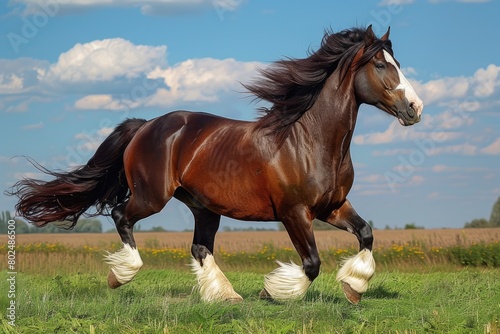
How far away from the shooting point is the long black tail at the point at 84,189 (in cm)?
936

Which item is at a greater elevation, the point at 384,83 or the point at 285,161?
the point at 384,83

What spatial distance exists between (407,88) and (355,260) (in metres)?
1.75

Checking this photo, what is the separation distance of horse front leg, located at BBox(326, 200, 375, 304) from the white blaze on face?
4.13 ft

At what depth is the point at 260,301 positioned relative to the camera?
300 inches

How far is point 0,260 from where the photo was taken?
1420 cm

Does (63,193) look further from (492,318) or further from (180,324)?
(492,318)

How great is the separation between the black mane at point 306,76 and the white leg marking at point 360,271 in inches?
54.9

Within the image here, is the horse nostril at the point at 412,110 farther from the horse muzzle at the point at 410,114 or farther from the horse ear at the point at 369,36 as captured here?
the horse ear at the point at 369,36

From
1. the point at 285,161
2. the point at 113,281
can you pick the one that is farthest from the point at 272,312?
the point at 113,281

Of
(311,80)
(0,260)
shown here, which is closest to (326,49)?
(311,80)

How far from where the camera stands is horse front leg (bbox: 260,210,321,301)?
7.16 meters

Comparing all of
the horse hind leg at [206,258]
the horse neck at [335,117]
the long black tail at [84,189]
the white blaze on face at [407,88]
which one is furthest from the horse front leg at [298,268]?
the long black tail at [84,189]

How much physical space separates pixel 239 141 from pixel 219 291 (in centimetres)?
173

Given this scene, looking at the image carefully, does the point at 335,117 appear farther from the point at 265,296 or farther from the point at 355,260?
the point at 265,296
